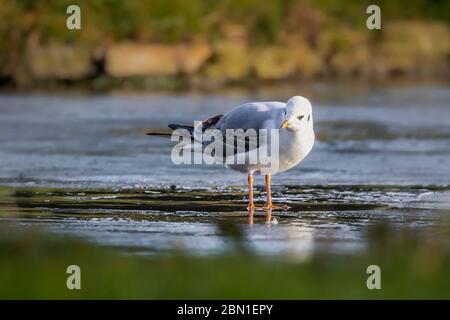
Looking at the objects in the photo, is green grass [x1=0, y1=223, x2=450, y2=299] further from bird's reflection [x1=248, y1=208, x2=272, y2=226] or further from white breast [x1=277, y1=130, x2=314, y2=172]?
white breast [x1=277, y1=130, x2=314, y2=172]

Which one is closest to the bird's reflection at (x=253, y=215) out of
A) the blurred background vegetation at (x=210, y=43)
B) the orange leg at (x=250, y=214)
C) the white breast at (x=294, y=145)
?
the orange leg at (x=250, y=214)

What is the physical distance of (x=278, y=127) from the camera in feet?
32.8

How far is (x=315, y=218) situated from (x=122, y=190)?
2.43 meters

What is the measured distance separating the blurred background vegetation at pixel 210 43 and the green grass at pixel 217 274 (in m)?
20.1

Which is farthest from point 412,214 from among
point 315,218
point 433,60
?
point 433,60

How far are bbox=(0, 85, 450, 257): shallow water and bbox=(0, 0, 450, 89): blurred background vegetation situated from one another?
7.38m

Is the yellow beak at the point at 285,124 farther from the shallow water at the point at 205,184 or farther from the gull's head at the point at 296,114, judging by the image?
the shallow water at the point at 205,184

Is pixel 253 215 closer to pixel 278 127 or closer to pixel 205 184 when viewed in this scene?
pixel 278 127

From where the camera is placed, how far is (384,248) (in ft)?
27.1

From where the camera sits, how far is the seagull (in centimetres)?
978

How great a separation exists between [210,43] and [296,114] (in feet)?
68.8

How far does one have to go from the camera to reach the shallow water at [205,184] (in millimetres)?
9047

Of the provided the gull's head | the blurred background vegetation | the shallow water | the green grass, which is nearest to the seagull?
the gull's head
